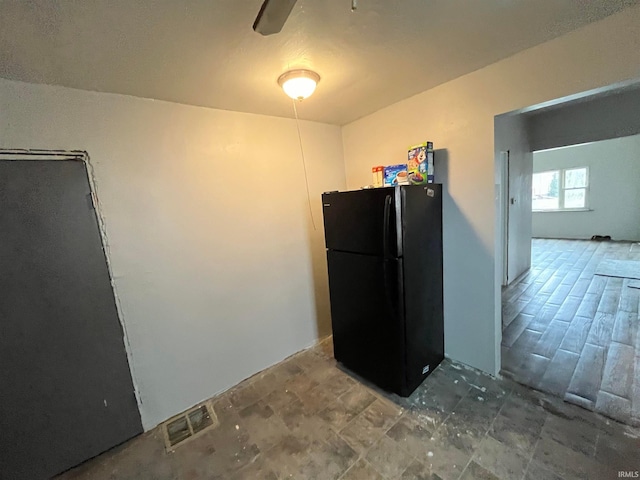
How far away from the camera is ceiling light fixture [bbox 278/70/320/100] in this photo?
156 centimetres

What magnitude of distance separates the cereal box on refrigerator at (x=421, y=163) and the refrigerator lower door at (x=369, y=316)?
695mm

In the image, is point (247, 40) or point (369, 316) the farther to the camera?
point (369, 316)

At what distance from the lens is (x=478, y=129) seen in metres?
1.85

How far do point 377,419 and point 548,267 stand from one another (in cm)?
467

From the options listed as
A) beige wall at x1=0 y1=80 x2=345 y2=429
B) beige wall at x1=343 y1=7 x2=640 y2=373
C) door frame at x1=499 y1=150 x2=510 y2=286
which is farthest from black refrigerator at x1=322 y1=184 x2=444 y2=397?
door frame at x1=499 y1=150 x2=510 y2=286

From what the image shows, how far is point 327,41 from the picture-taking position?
1305mm

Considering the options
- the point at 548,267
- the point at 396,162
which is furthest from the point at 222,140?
the point at 548,267

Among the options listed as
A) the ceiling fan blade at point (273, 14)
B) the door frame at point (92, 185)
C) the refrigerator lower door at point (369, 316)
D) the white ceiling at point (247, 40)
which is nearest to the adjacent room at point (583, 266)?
the white ceiling at point (247, 40)

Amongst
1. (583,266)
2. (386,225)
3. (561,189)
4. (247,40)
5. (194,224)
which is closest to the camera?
(247,40)

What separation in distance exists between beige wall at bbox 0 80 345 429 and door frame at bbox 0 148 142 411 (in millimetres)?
24

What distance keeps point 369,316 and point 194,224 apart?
149cm

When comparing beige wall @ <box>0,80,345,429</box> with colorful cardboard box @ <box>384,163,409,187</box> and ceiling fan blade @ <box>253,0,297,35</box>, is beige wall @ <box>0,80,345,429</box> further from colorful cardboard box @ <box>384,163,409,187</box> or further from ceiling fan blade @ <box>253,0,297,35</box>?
ceiling fan blade @ <box>253,0,297,35</box>

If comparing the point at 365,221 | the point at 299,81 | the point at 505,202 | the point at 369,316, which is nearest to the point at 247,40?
the point at 299,81

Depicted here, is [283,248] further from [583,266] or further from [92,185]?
[583,266]
